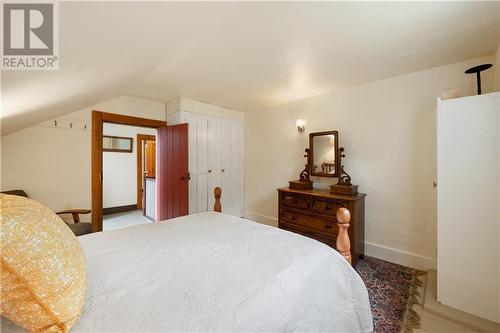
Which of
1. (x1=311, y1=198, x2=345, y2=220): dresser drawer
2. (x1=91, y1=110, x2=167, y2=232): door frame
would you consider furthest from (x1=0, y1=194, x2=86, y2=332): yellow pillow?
(x1=91, y1=110, x2=167, y2=232): door frame

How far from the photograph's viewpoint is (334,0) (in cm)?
130

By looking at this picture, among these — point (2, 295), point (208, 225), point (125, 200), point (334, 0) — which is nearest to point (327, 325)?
point (208, 225)

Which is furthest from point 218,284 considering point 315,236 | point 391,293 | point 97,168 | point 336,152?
point 97,168

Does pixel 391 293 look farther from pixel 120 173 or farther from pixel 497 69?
pixel 120 173

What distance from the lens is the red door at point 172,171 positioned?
10.8ft

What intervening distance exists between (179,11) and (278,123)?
2678 millimetres

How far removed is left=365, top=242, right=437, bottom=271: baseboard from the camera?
233 cm

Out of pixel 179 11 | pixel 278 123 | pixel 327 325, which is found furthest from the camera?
pixel 278 123

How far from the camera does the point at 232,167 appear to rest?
13.7ft

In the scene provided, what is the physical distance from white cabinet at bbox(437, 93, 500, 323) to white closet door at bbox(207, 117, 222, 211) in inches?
122

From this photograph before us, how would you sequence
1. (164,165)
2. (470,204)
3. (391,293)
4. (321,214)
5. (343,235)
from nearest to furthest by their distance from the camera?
(343,235) → (470,204) → (391,293) → (321,214) → (164,165)

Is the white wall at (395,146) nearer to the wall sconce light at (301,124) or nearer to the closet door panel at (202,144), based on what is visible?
the wall sconce light at (301,124)

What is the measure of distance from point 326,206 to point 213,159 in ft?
7.13

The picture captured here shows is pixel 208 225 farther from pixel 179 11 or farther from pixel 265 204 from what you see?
pixel 265 204
